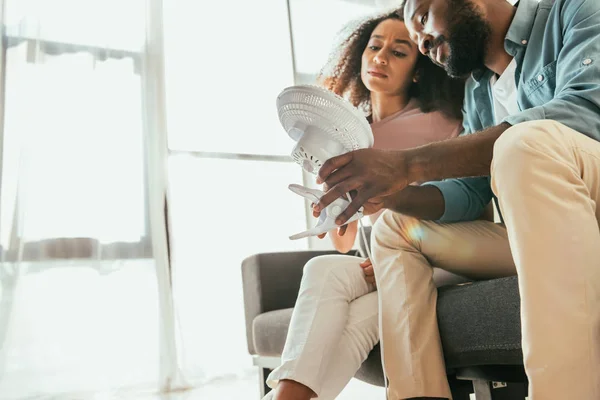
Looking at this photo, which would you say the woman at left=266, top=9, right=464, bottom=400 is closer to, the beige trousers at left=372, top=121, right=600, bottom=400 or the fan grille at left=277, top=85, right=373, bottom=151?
the fan grille at left=277, top=85, right=373, bottom=151

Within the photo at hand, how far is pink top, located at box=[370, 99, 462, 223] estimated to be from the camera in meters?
1.70

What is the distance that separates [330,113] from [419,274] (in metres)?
0.37

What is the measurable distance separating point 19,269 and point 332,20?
242 centimetres

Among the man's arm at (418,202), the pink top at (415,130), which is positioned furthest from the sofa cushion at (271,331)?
the man's arm at (418,202)

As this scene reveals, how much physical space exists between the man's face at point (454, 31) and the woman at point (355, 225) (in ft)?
1.00

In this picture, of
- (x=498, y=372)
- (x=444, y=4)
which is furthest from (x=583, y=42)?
(x=498, y=372)

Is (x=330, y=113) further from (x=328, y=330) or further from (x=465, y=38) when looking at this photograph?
(x=465, y=38)

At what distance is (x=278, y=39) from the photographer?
11.4ft

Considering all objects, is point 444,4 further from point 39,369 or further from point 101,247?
point 39,369

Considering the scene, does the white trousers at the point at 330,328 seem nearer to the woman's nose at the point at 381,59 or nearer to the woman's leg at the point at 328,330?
the woman's leg at the point at 328,330

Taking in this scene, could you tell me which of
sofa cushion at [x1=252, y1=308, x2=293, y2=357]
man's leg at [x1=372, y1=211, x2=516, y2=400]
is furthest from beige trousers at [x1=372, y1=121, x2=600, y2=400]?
sofa cushion at [x1=252, y1=308, x2=293, y2=357]

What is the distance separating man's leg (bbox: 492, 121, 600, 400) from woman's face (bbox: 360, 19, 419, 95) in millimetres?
1143

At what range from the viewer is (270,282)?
1.80m

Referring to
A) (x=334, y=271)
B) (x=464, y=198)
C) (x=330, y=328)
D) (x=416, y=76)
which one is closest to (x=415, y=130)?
(x=416, y=76)
